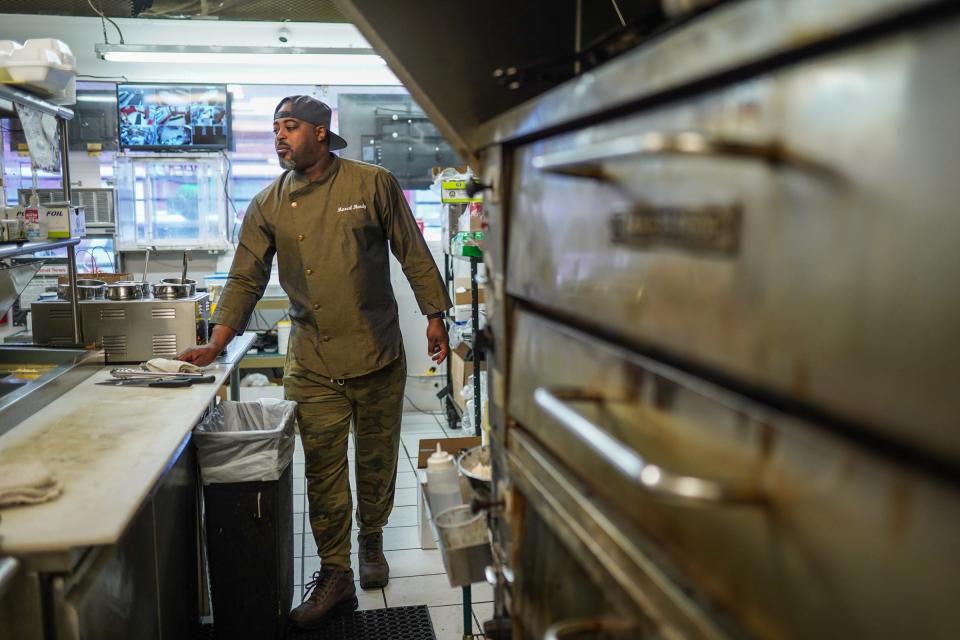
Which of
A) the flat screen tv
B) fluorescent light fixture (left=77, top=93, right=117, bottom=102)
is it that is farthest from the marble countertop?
fluorescent light fixture (left=77, top=93, right=117, bottom=102)

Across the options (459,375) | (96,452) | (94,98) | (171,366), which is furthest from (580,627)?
(94,98)

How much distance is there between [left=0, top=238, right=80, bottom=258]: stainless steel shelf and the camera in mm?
2323

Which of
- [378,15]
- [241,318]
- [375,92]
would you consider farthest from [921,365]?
[375,92]

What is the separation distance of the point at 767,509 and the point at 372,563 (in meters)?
2.73

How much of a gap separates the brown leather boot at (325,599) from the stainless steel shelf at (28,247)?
1516 millimetres

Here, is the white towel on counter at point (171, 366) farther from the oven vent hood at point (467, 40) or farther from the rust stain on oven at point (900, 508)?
the rust stain on oven at point (900, 508)

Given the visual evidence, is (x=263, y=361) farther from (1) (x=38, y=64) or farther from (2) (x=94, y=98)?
(1) (x=38, y=64)

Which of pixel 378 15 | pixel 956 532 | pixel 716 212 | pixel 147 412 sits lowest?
pixel 147 412

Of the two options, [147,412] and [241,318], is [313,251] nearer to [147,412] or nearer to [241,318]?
[241,318]

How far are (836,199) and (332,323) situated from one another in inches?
99.0

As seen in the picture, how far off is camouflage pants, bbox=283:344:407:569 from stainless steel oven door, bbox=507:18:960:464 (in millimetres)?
2258

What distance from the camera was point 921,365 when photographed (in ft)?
1.65

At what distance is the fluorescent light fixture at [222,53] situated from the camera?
17.3 feet

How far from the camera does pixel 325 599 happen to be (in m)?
2.84
